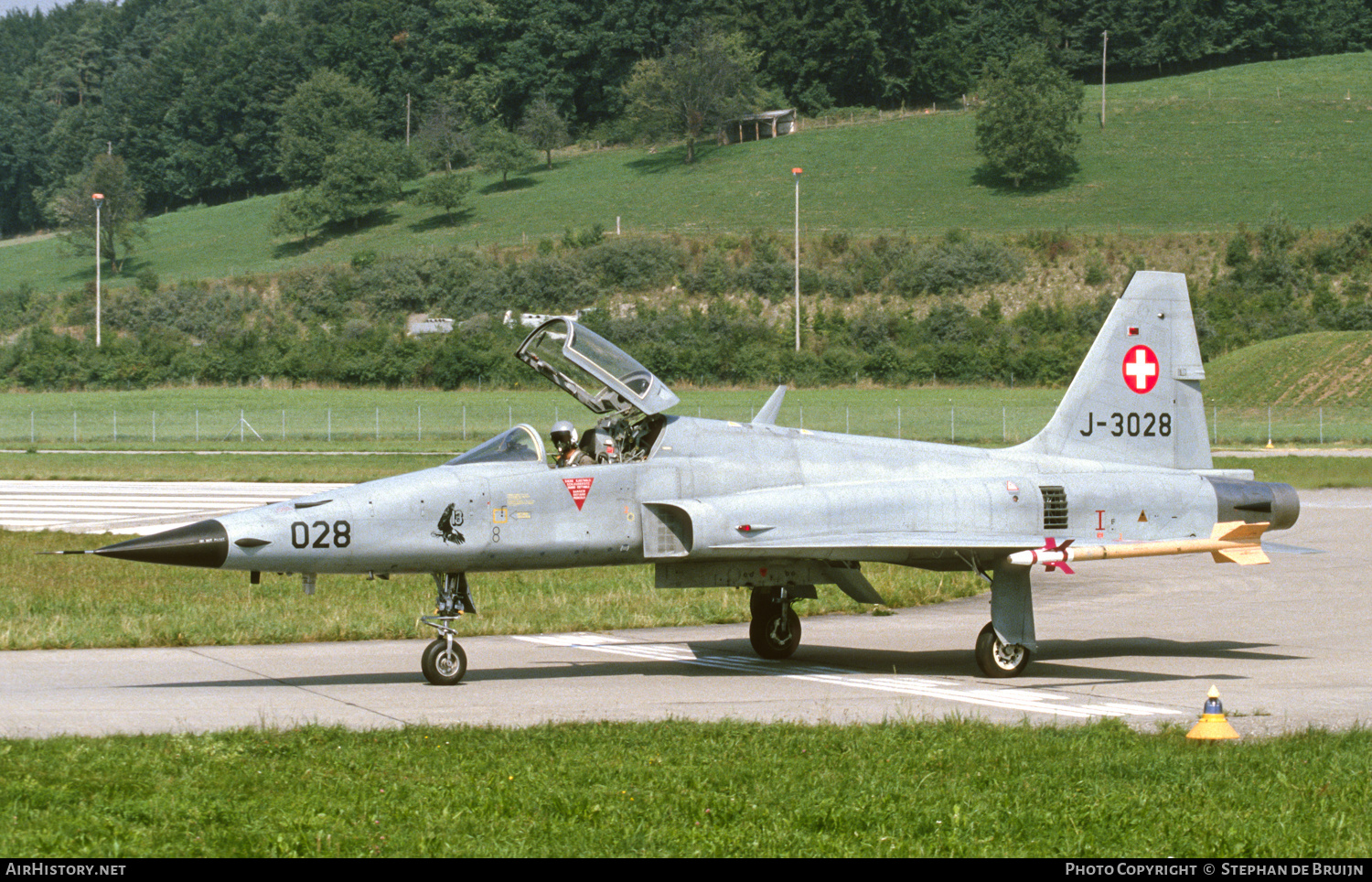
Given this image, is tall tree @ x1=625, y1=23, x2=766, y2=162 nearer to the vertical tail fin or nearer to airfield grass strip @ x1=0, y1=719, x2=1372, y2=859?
the vertical tail fin

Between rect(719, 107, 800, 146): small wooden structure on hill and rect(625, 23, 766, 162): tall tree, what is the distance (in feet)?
3.20

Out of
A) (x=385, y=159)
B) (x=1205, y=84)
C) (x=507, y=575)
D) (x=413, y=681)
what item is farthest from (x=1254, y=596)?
(x=1205, y=84)

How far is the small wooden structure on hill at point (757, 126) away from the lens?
137 metres

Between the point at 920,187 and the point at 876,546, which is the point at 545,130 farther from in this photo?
the point at 876,546

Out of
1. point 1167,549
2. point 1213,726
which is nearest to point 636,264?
point 1167,549

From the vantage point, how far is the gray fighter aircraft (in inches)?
504

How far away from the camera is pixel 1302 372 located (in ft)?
214

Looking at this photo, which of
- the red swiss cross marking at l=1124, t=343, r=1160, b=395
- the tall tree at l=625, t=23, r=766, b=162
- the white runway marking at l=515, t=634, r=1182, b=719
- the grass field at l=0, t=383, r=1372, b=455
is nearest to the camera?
the white runway marking at l=515, t=634, r=1182, b=719

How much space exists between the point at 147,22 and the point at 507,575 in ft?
618

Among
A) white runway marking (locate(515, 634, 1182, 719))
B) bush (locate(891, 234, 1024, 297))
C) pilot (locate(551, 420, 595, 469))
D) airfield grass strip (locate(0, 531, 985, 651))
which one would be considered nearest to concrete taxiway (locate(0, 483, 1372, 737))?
white runway marking (locate(515, 634, 1182, 719))

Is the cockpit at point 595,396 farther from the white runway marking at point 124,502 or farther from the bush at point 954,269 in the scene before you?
the bush at point 954,269

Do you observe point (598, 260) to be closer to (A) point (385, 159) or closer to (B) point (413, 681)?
(A) point (385, 159)

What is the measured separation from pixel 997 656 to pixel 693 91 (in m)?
126

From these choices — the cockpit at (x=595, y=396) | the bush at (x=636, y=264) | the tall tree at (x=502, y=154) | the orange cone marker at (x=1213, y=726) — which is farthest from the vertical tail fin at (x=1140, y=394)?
the tall tree at (x=502, y=154)
